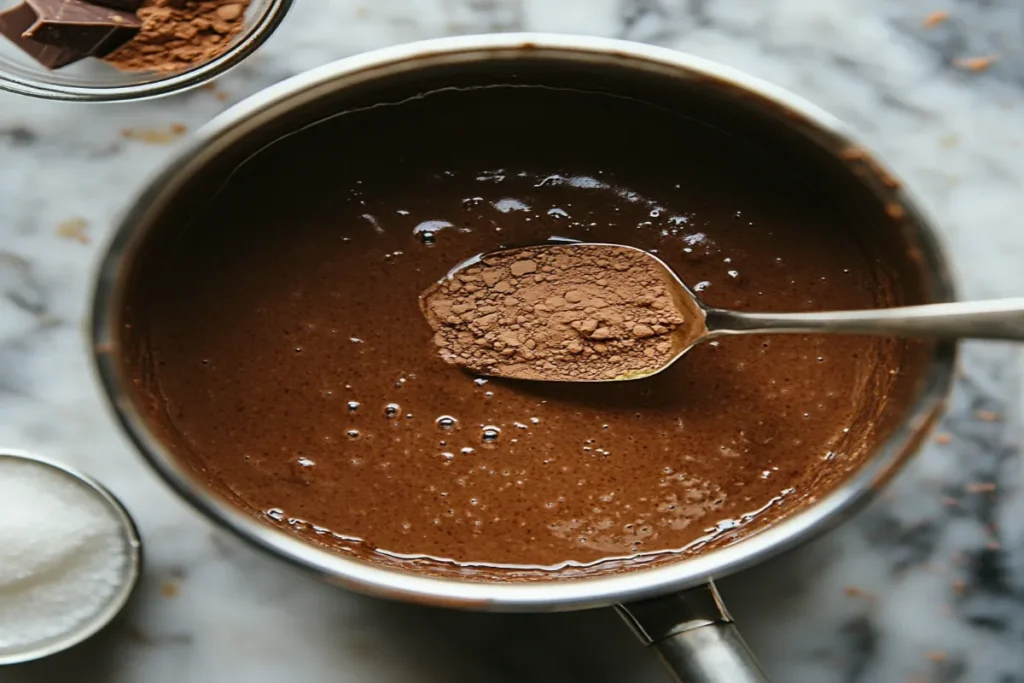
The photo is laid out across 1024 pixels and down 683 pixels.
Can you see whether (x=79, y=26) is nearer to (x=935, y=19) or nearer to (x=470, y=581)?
(x=470, y=581)

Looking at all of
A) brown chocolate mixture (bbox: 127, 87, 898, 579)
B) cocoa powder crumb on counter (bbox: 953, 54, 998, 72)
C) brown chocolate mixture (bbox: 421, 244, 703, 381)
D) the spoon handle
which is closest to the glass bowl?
brown chocolate mixture (bbox: 127, 87, 898, 579)

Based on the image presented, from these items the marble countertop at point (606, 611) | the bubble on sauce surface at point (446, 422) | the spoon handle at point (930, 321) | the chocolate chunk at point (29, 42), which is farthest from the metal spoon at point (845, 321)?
the chocolate chunk at point (29, 42)

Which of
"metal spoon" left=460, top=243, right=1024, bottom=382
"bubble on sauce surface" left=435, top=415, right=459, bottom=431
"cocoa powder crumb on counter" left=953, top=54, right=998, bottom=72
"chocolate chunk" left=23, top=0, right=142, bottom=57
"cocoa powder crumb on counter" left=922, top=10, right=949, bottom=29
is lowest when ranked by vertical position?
"bubble on sauce surface" left=435, top=415, right=459, bottom=431

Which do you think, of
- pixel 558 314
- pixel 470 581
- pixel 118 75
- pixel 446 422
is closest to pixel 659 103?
pixel 558 314

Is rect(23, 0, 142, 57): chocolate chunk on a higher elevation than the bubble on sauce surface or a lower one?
higher

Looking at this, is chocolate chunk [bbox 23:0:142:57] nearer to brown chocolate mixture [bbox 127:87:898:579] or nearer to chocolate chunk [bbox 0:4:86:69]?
chocolate chunk [bbox 0:4:86:69]

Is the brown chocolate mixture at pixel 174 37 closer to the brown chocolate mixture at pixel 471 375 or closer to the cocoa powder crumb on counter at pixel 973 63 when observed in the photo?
the brown chocolate mixture at pixel 471 375

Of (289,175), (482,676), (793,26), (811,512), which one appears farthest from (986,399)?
(289,175)

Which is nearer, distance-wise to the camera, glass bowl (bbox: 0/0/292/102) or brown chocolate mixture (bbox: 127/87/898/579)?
brown chocolate mixture (bbox: 127/87/898/579)

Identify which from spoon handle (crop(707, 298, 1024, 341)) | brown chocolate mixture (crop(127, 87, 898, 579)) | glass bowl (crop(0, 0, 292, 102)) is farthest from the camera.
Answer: glass bowl (crop(0, 0, 292, 102))
